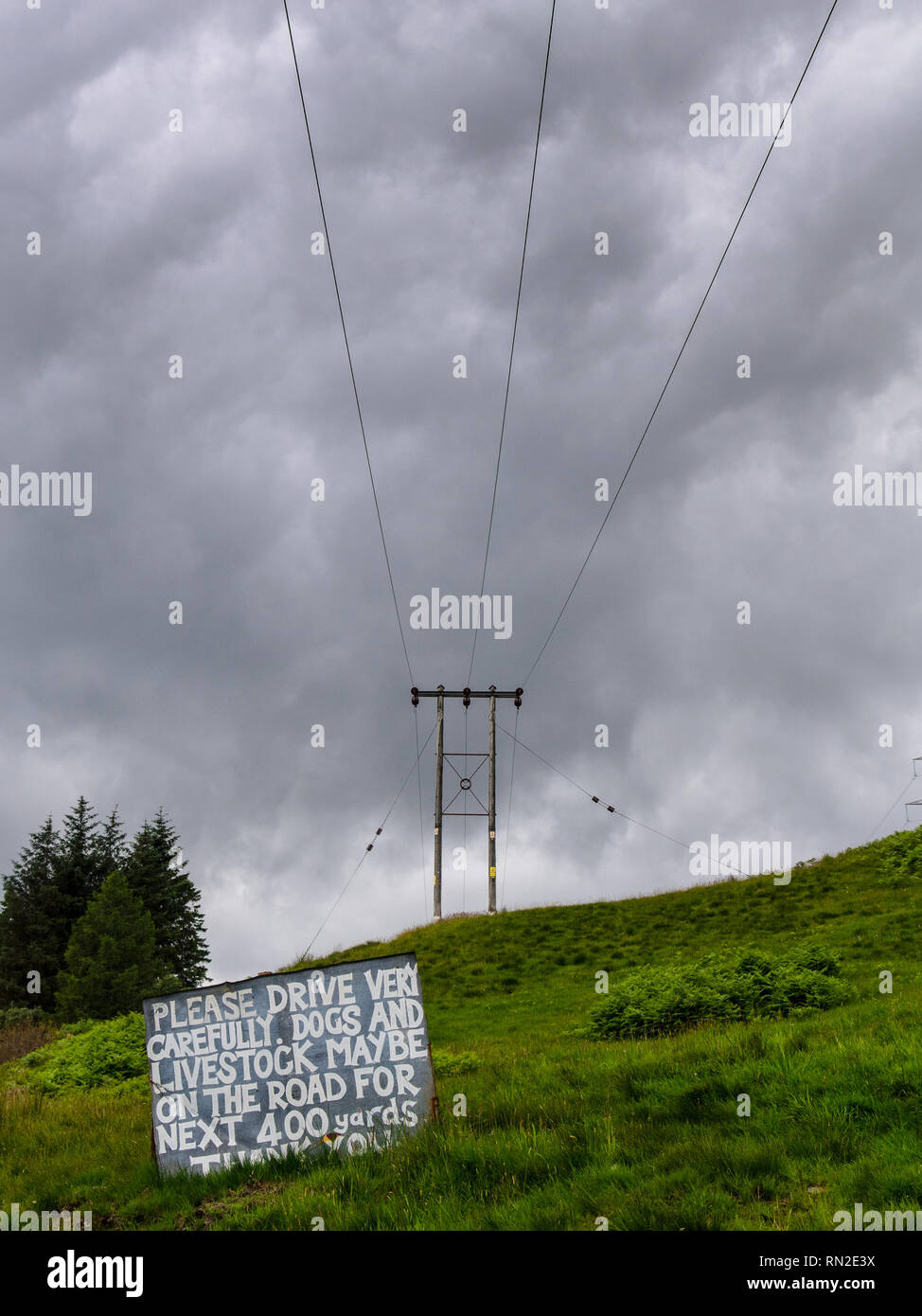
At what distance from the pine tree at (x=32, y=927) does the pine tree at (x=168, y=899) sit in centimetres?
523

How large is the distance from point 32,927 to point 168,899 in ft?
31.0

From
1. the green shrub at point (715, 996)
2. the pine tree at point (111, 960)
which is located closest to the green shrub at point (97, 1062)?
the green shrub at point (715, 996)

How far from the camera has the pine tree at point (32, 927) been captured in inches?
2332

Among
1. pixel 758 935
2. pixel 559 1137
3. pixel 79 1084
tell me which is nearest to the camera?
pixel 559 1137

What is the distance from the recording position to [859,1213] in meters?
5.99

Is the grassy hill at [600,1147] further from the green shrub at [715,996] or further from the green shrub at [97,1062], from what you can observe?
the green shrub at [97,1062]

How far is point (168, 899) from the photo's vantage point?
2672 inches

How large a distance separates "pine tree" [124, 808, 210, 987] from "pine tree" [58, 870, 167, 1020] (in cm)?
2220

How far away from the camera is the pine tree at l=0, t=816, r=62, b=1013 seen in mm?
59238

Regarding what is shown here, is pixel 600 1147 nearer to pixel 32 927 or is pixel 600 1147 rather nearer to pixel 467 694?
pixel 467 694

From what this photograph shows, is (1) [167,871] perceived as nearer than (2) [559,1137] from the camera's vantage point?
No

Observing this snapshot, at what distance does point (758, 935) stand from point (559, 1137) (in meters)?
21.5
